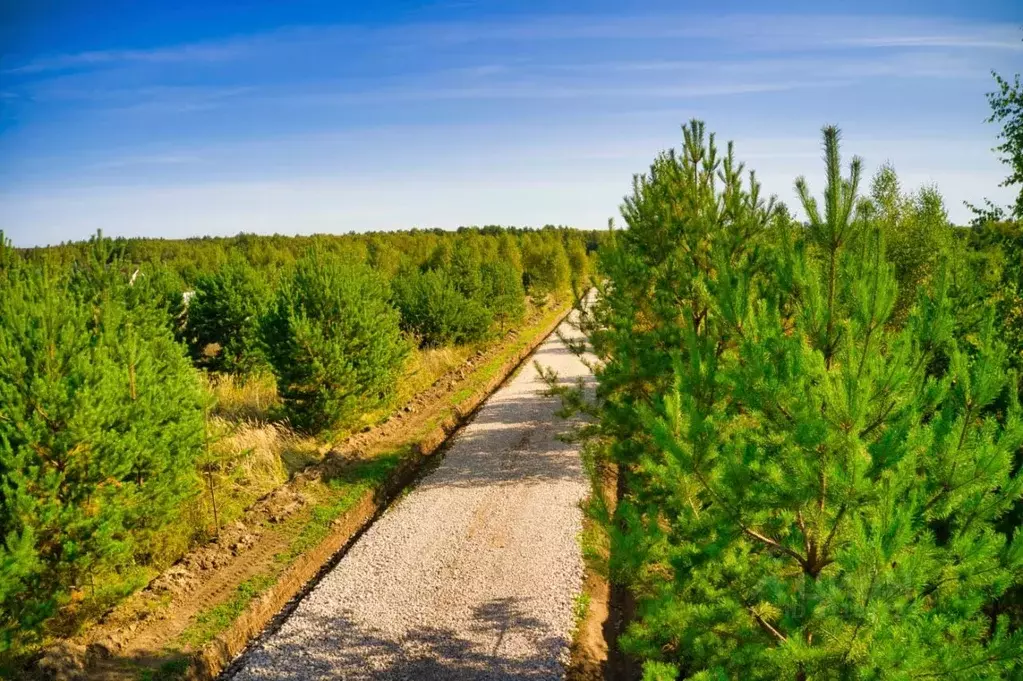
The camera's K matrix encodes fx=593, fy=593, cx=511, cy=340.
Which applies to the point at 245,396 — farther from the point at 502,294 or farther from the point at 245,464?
the point at 502,294

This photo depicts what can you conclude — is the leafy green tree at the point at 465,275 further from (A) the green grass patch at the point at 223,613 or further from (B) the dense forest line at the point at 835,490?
(B) the dense forest line at the point at 835,490

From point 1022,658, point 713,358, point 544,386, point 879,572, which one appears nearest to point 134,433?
point 713,358

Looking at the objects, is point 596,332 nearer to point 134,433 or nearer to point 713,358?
point 713,358

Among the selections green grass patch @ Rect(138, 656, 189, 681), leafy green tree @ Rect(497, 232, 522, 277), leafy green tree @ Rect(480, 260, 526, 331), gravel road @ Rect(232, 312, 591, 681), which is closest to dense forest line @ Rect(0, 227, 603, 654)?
green grass patch @ Rect(138, 656, 189, 681)

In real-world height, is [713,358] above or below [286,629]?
above

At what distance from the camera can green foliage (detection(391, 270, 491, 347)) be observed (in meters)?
25.3

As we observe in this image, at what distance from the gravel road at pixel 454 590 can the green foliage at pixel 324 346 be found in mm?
3049

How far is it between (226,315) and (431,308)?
8.01 m

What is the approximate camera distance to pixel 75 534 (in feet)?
25.0

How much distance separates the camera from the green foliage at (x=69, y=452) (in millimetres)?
7098

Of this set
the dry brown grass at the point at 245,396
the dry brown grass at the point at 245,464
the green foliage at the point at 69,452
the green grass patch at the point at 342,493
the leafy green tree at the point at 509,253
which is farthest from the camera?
the leafy green tree at the point at 509,253

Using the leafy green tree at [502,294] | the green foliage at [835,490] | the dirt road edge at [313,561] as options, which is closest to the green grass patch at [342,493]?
the dirt road edge at [313,561]

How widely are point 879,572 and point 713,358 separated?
5.89ft

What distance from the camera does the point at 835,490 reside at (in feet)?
10.8
